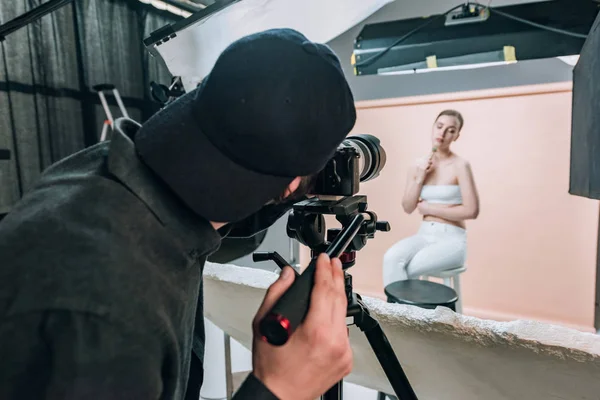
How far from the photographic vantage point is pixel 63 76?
74.8 inches

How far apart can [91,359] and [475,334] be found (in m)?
0.67

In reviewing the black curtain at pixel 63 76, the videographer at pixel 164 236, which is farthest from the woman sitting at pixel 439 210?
the black curtain at pixel 63 76

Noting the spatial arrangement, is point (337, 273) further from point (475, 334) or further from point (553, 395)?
point (553, 395)


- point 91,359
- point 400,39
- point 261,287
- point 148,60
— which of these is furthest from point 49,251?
point 148,60

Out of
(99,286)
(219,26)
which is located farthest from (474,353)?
(219,26)

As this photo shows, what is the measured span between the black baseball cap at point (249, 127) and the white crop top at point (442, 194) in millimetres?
1540

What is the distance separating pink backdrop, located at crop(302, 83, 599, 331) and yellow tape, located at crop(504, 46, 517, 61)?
580mm

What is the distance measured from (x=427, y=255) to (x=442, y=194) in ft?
1.12

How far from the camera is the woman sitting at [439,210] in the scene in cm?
167

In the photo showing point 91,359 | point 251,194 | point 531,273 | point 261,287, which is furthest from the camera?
point 531,273

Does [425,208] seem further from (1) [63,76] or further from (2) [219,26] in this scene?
(1) [63,76]

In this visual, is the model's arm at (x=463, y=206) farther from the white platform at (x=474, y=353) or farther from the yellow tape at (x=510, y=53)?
the white platform at (x=474, y=353)

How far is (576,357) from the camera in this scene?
631mm

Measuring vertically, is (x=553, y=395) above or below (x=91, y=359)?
below
